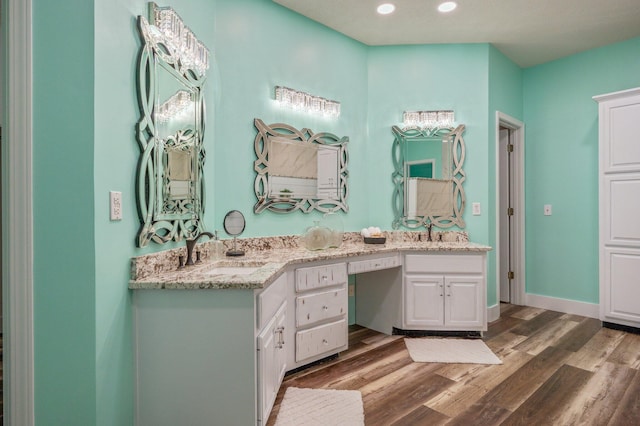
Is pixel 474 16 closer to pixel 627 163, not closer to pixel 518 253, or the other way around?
pixel 627 163

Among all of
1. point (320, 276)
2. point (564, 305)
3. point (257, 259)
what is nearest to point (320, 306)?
point (320, 276)

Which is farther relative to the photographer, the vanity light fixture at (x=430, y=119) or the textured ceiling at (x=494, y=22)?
the vanity light fixture at (x=430, y=119)

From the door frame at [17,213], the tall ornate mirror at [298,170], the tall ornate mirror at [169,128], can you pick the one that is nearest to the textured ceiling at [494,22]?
the tall ornate mirror at [298,170]

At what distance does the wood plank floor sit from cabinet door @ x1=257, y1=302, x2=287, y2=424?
18 cm

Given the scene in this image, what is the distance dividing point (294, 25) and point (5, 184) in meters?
2.50

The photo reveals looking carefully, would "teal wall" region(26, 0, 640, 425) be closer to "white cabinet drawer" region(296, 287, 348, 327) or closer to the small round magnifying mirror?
the small round magnifying mirror

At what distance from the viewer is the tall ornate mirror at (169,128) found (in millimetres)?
1732

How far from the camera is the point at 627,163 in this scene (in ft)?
10.8

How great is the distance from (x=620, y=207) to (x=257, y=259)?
11.0 feet

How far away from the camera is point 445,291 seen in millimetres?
3148

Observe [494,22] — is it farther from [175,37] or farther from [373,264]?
[175,37]

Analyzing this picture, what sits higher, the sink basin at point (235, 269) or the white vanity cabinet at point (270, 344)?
the sink basin at point (235, 269)

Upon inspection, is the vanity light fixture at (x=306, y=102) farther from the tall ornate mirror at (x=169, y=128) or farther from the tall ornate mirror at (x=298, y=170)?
the tall ornate mirror at (x=169, y=128)

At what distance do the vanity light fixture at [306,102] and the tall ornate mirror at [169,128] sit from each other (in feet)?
2.48
